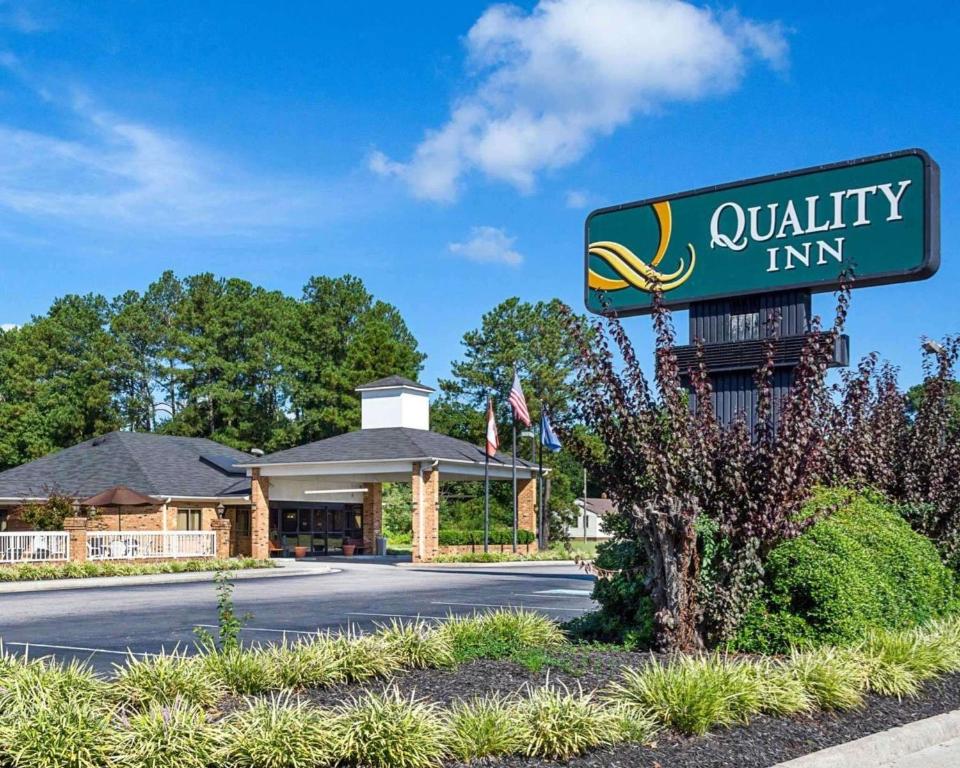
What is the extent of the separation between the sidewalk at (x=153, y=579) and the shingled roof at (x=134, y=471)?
7.71 meters

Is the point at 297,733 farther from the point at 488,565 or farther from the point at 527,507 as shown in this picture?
the point at 527,507

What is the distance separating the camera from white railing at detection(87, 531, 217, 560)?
31.5 meters

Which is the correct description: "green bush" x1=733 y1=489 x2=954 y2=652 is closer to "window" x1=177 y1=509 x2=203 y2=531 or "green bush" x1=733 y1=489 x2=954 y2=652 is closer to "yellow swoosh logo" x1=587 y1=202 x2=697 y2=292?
"yellow swoosh logo" x1=587 y1=202 x2=697 y2=292

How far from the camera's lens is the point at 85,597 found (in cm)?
2183

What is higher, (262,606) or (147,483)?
(147,483)

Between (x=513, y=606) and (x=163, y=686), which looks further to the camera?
(x=513, y=606)

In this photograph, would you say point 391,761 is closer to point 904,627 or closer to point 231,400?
point 904,627

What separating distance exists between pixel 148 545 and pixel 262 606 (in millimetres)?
15917

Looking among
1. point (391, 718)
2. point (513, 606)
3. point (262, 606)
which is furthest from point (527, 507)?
point (391, 718)

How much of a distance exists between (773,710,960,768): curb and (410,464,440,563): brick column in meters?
29.0

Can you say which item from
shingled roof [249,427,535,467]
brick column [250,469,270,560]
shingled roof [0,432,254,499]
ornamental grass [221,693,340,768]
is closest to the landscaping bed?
ornamental grass [221,693,340,768]

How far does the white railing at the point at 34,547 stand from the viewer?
29.3 m

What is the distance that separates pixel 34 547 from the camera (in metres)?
29.7

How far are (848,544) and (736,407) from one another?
364 cm
